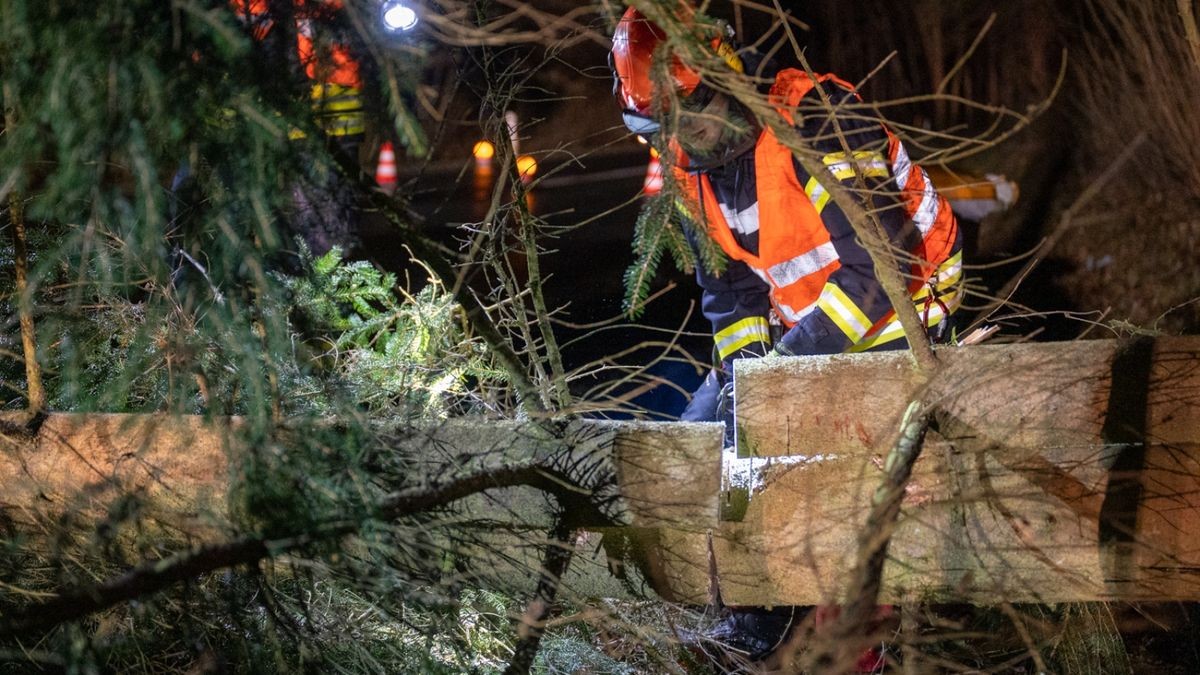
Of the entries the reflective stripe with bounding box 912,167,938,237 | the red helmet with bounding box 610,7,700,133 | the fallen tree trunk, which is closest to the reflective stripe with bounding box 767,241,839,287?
the reflective stripe with bounding box 912,167,938,237

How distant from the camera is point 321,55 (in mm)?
2482

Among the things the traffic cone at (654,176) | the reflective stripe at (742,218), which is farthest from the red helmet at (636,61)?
the reflective stripe at (742,218)

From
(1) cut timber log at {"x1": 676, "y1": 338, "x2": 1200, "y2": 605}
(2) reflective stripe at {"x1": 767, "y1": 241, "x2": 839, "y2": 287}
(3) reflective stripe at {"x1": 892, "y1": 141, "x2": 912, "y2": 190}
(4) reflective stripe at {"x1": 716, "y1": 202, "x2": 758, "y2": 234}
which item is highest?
(3) reflective stripe at {"x1": 892, "y1": 141, "x2": 912, "y2": 190}

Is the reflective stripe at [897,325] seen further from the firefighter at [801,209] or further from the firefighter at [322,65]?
the firefighter at [322,65]

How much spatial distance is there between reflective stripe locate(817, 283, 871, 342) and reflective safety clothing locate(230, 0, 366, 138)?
5.57 feet

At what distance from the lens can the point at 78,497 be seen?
318cm

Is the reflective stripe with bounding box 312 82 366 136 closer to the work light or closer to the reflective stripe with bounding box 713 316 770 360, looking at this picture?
the work light

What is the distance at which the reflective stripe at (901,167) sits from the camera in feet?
10.7

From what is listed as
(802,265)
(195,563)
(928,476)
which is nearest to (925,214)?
(802,265)

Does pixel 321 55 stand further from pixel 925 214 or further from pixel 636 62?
pixel 925 214

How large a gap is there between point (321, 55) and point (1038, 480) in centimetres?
244

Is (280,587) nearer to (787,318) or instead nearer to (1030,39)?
(787,318)

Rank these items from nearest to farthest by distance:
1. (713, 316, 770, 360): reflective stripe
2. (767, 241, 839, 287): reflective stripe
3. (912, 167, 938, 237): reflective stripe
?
(912, 167, 938, 237): reflective stripe → (767, 241, 839, 287): reflective stripe → (713, 316, 770, 360): reflective stripe

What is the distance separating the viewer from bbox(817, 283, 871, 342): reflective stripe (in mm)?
3332
